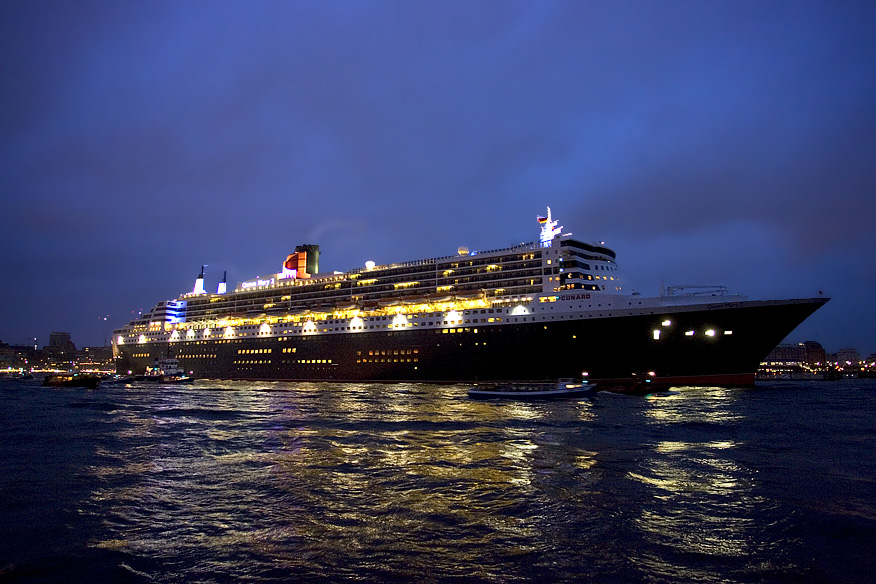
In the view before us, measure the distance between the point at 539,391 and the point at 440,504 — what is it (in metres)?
27.8

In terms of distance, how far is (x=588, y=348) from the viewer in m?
41.5

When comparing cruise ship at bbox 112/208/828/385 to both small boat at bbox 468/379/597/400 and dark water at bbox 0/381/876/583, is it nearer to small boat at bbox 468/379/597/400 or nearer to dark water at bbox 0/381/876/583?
small boat at bbox 468/379/597/400

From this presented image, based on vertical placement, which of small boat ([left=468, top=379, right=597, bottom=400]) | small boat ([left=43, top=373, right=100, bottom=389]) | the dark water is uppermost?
the dark water

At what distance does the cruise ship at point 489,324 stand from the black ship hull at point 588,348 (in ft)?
0.34

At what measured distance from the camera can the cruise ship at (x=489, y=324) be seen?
39.4 metres

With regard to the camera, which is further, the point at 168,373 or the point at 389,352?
the point at 168,373

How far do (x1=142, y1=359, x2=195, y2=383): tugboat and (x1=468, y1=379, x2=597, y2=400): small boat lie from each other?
5015 centimetres

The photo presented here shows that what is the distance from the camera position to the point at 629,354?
4075cm

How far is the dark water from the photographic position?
24.0 ft

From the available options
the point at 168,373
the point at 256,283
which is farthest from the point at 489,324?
the point at 168,373

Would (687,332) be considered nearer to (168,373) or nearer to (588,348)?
(588,348)

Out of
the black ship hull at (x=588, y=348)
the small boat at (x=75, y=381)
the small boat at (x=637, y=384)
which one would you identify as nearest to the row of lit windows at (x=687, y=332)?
the black ship hull at (x=588, y=348)

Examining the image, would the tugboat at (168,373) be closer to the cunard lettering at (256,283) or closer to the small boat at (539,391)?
the cunard lettering at (256,283)

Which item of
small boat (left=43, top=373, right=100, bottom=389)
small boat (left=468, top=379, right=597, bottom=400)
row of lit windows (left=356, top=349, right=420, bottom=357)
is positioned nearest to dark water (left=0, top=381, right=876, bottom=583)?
small boat (left=468, top=379, right=597, bottom=400)
